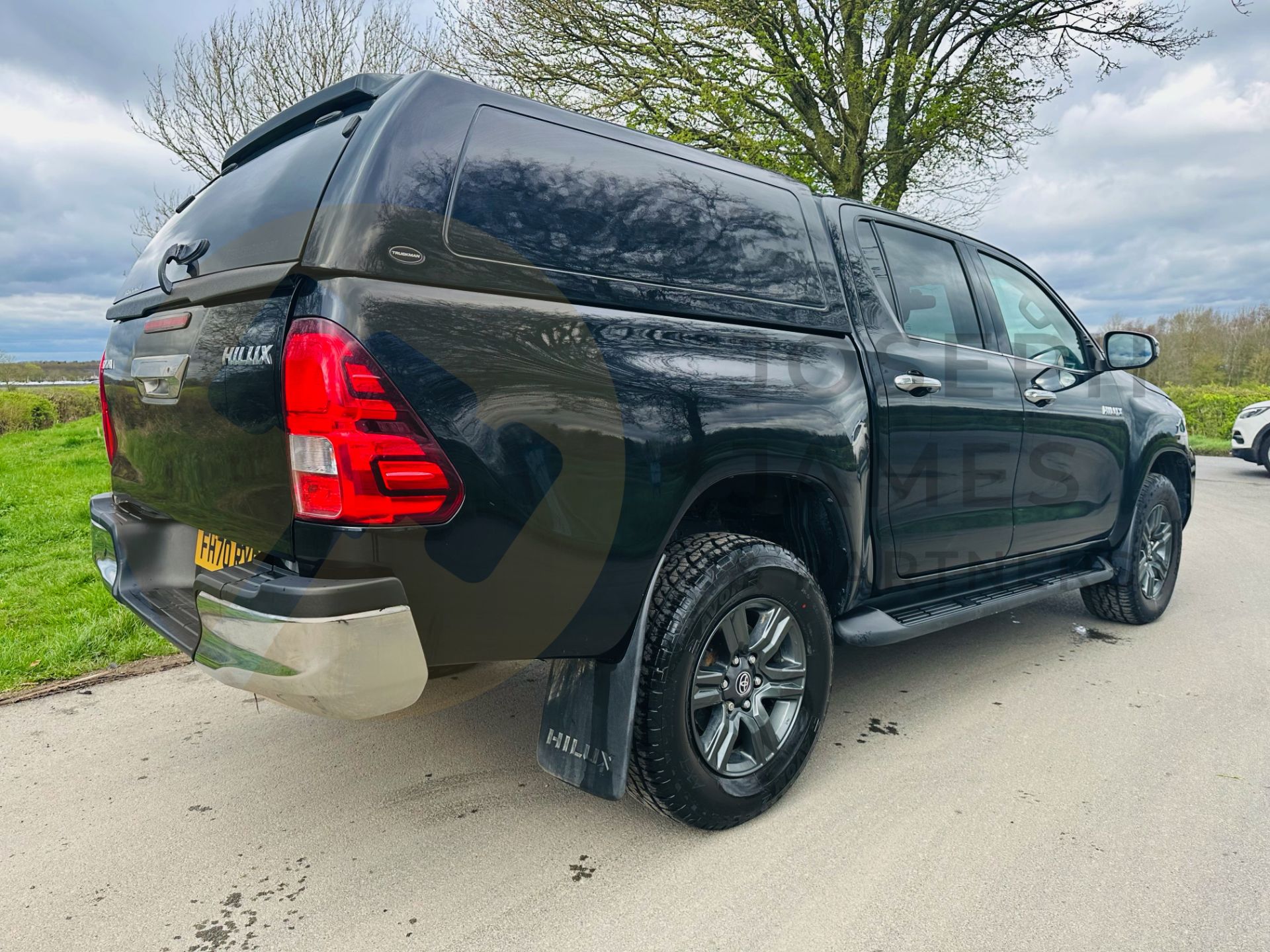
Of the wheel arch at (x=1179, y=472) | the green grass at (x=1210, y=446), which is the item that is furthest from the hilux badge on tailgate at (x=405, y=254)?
the green grass at (x=1210, y=446)

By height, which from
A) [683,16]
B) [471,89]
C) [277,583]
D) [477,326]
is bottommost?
[277,583]

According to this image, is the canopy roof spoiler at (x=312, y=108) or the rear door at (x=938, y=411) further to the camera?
the rear door at (x=938, y=411)

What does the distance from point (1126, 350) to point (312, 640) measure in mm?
4128

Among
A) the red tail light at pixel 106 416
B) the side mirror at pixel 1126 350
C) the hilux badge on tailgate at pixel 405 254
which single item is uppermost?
the side mirror at pixel 1126 350

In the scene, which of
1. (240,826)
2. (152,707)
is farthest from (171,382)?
(152,707)

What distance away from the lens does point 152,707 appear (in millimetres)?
3211

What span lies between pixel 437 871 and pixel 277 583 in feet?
3.06

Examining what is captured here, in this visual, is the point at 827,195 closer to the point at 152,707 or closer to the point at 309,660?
the point at 309,660

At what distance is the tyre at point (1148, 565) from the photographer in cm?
430

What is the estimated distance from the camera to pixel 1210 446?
16625mm

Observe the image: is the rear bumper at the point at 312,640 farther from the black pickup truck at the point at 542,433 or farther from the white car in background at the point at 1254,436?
the white car in background at the point at 1254,436

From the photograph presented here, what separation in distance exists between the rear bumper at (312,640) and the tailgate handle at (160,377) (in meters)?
0.56

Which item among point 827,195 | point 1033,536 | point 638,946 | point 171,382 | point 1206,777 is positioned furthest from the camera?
point 1033,536

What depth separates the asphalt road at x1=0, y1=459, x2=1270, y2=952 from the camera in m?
1.95
